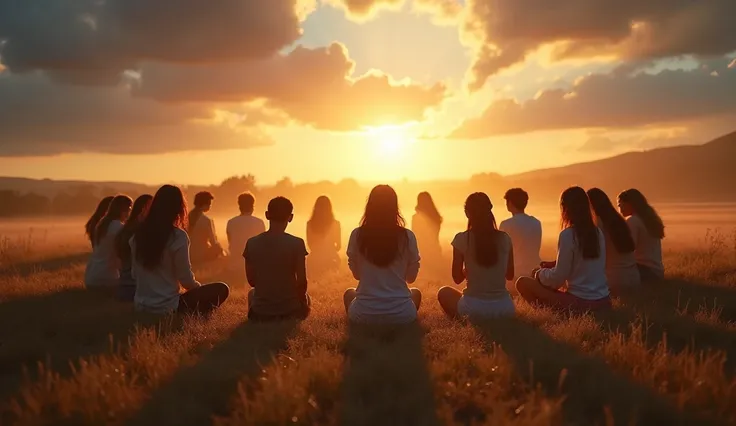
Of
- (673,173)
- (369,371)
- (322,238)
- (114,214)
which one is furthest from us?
(673,173)

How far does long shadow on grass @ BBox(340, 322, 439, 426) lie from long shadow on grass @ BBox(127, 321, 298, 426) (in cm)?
77

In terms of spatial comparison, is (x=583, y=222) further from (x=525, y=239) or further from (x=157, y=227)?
(x=157, y=227)

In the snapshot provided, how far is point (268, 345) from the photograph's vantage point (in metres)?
5.70

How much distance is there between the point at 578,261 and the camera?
23.0ft

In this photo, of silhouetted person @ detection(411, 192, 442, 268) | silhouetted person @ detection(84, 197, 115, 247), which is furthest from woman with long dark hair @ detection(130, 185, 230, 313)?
silhouetted person @ detection(411, 192, 442, 268)

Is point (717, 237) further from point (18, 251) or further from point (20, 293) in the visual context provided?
point (18, 251)

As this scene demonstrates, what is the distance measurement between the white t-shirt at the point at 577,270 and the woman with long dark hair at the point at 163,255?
482 centimetres

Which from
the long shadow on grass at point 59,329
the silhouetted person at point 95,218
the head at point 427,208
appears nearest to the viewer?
the long shadow on grass at point 59,329

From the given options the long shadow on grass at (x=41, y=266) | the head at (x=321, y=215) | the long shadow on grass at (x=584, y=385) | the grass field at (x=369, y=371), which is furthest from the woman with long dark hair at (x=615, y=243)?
the long shadow on grass at (x=41, y=266)

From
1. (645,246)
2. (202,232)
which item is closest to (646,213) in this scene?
(645,246)

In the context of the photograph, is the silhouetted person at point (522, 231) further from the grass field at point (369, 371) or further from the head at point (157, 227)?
the head at point (157, 227)

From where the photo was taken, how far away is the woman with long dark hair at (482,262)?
6.47 m

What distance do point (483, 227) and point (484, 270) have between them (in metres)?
0.53

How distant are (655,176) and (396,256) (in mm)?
107782
